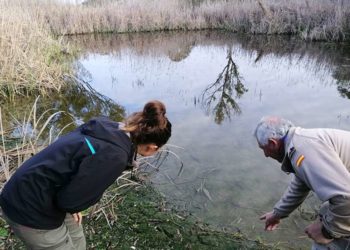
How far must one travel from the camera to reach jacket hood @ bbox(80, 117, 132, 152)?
172cm

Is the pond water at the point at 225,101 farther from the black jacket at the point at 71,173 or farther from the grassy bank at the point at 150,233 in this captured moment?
the black jacket at the point at 71,173

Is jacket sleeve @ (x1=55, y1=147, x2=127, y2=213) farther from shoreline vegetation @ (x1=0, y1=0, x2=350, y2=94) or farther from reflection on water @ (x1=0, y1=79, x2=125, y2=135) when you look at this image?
shoreline vegetation @ (x1=0, y1=0, x2=350, y2=94)

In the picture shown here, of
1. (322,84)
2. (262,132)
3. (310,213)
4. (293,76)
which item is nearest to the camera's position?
(262,132)

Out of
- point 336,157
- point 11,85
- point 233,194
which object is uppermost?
point 336,157

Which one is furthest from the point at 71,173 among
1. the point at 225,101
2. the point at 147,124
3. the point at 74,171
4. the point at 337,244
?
the point at 225,101

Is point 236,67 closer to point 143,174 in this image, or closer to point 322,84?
point 322,84

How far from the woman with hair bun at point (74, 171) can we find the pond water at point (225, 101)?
191 centimetres

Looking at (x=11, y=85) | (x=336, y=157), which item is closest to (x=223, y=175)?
(x=336, y=157)

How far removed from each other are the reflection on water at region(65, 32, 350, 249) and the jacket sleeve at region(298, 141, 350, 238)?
49.4 inches

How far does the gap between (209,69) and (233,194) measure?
6320 millimetres

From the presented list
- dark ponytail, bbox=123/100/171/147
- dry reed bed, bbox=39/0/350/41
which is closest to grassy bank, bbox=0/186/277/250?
dark ponytail, bbox=123/100/171/147

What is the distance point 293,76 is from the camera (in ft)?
28.4

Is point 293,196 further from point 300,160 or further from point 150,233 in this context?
point 150,233

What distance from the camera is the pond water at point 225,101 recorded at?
3799mm
